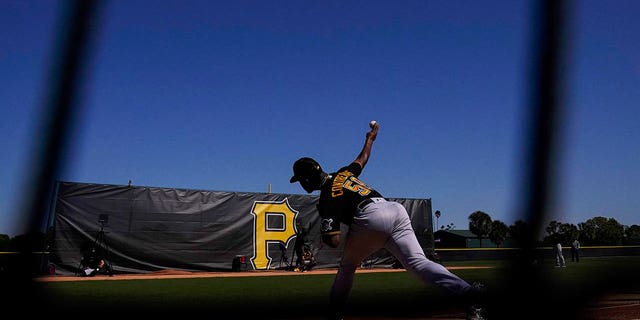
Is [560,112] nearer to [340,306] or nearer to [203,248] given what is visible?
[340,306]

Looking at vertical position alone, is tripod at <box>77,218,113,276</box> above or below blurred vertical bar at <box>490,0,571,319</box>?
below

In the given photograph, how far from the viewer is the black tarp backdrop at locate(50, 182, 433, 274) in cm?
1349

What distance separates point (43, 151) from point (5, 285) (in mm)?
468

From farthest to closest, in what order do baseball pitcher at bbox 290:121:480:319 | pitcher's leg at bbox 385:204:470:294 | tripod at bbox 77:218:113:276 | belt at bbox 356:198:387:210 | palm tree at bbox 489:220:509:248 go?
tripod at bbox 77:218:113:276, belt at bbox 356:198:387:210, baseball pitcher at bbox 290:121:480:319, pitcher's leg at bbox 385:204:470:294, palm tree at bbox 489:220:509:248

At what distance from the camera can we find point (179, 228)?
49.3 ft

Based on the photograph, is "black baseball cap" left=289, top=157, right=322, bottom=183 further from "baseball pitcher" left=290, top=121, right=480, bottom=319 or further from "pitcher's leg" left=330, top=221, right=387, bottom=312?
"pitcher's leg" left=330, top=221, right=387, bottom=312

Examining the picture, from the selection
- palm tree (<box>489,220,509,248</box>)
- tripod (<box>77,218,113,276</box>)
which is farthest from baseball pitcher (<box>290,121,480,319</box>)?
tripod (<box>77,218,113,276</box>)

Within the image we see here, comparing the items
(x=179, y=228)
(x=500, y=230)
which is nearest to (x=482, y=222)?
(x=179, y=228)

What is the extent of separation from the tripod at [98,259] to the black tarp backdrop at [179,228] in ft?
0.12

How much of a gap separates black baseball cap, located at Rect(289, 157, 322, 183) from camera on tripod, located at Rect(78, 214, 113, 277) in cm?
1069

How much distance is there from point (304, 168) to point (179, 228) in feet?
39.7

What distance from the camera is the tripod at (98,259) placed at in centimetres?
1270

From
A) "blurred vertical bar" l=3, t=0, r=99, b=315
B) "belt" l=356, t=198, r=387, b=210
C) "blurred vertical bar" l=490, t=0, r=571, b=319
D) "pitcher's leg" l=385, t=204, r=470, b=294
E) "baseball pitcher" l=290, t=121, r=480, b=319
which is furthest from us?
"belt" l=356, t=198, r=387, b=210

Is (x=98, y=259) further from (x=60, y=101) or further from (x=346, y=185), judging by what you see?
(x=60, y=101)
